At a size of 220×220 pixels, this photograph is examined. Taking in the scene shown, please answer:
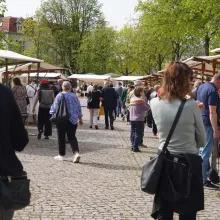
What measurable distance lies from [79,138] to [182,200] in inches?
442

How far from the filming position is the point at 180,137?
168 inches

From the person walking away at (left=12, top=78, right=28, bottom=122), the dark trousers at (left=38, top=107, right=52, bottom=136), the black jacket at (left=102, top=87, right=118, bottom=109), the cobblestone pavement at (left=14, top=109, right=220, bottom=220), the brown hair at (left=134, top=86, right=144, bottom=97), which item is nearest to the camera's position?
the cobblestone pavement at (left=14, top=109, right=220, bottom=220)

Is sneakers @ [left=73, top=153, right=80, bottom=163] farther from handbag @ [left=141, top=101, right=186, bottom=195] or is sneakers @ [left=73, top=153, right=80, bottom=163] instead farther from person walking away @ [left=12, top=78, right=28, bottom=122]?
handbag @ [left=141, top=101, right=186, bottom=195]

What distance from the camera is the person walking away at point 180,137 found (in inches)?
163

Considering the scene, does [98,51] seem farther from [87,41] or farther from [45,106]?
[45,106]

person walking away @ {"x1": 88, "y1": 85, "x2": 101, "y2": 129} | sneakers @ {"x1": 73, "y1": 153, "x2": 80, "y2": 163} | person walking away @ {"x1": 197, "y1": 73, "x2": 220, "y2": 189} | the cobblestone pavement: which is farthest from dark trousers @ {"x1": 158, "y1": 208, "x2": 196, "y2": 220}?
person walking away @ {"x1": 88, "y1": 85, "x2": 101, "y2": 129}

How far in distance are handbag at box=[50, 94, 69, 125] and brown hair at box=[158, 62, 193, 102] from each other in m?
5.97

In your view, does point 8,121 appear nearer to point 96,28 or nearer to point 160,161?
point 160,161

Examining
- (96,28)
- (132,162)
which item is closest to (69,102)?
(132,162)

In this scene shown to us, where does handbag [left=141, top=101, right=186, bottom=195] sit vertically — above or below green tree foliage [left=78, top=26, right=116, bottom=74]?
below

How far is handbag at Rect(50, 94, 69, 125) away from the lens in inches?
398

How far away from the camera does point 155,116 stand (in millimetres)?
4410

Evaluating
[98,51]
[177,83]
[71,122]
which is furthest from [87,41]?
[177,83]

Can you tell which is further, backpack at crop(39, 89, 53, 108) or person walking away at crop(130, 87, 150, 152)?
backpack at crop(39, 89, 53, 108)
